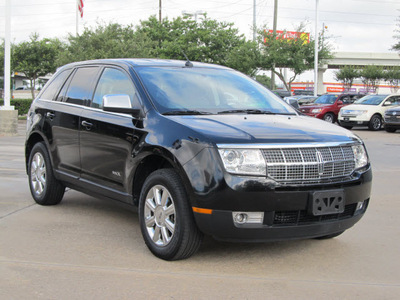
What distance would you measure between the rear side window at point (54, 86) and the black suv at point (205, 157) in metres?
0.66

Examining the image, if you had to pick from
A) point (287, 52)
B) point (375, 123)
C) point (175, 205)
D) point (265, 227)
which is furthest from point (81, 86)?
point (287, 52)

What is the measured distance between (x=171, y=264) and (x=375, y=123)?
20693 mm

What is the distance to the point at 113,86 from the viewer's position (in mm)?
5562

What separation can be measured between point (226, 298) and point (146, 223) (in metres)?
1.25

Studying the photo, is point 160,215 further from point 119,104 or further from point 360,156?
point 360,156

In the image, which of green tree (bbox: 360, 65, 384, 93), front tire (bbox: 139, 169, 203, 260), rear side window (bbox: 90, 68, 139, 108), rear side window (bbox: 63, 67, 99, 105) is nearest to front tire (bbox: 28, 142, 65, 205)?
rear side window (bbox: 63, 67, 99, 105)

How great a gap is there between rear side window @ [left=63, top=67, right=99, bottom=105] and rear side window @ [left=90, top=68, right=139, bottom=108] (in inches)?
6.2

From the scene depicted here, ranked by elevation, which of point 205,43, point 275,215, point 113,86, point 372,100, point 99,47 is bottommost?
point 275,215

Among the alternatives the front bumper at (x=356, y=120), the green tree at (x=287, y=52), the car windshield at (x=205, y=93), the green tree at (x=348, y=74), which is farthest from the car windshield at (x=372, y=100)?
the green tree at (x=348, y=74)

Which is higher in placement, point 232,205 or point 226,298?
point 232,205

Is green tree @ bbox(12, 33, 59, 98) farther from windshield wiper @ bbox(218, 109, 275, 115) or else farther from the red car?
windshield wiper @ bbox(218, 109, 275, 115)

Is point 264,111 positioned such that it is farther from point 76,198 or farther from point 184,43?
point 184,43

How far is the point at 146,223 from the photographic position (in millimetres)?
4680

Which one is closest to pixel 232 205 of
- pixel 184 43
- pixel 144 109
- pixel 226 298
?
pixel 226 298
